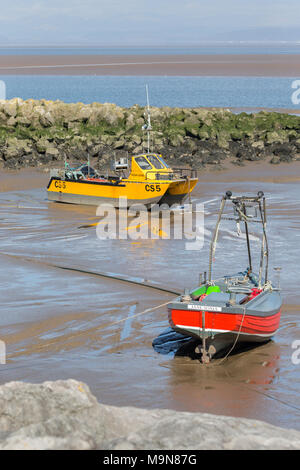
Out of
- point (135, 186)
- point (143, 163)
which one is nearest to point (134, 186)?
point (135, 186)

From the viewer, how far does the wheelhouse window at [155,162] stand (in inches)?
955

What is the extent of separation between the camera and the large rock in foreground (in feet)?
16.7

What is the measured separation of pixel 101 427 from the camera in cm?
561

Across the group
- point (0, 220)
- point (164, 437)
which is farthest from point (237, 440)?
point (0, 220)

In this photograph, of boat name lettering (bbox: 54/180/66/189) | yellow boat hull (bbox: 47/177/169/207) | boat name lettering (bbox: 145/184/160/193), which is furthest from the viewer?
boat name lettering (bbox: 54/180/66/189)

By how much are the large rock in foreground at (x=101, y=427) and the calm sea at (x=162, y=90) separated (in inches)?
2078

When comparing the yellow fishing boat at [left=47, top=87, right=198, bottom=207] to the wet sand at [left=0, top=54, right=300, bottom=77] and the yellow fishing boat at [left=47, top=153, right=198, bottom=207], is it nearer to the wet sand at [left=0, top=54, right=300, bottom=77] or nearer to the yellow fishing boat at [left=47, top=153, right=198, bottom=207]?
the yellow fishing boat at [left=47, top=153, right=198, bottom=207]

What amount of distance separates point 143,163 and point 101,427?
744 inches

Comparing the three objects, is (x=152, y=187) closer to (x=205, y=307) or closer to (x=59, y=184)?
(x=59, y=184)

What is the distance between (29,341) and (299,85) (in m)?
69.6

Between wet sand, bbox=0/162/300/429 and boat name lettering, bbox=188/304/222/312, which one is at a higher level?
boat name lettering, bbox=188/304/222/312

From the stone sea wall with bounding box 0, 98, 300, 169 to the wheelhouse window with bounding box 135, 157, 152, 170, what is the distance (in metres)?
7.87

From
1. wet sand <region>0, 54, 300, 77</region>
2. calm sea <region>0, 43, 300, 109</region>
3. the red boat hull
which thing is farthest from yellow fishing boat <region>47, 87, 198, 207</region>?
wet sand <region>0, 54, 300, 77</region>

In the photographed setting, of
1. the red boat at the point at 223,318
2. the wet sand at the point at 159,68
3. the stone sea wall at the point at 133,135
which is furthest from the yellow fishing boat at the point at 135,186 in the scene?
the wet sand at the point at 159,68
